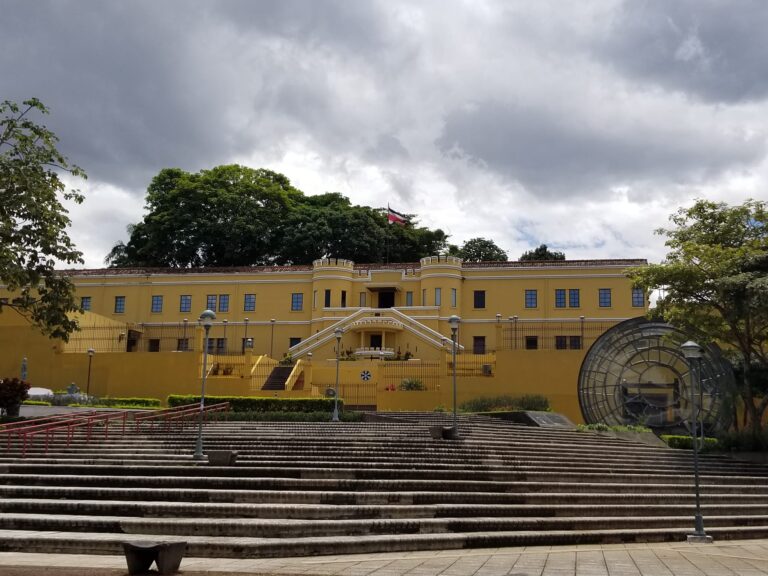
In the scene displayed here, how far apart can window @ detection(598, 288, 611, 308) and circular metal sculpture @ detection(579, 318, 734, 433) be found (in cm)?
1903

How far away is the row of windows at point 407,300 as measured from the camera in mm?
45531

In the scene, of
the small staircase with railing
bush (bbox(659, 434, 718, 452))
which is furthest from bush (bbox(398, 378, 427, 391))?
bush (bbox(659, 434, 718, 452))

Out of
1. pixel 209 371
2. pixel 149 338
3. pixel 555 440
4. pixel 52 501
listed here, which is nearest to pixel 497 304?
pixel 209 371

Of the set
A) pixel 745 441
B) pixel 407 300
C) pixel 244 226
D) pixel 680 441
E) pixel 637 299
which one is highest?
pixel 244 226

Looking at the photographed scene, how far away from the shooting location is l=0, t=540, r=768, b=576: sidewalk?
9.04 meters

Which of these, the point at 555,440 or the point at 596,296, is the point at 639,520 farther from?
the point at 596,296

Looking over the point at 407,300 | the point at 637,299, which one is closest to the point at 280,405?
the point at 407,300

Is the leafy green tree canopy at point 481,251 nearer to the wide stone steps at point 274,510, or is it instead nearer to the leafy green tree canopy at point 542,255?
the leafy green tree canopy at point 542,255

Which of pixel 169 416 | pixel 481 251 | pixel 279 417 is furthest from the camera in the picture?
pixel 481 251

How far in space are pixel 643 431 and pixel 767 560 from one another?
13857mm

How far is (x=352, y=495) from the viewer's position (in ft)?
43.1

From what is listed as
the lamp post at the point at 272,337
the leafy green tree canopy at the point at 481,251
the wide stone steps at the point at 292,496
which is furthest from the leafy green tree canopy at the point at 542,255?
the wide stone steps at the point at 292,496

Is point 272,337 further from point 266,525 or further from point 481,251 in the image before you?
point 266,525

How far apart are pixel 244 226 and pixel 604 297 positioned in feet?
85.4
